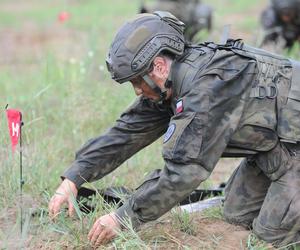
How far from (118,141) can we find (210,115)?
697 mm

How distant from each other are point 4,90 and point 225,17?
21.2 ft

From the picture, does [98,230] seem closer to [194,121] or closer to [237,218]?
[194,121]

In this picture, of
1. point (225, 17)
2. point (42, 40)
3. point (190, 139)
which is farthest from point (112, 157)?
point (225, 17)

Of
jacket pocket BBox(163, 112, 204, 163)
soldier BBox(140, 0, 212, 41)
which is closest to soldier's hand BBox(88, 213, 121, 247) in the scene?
jacket pocket BBox(163, 112, 204, 163)

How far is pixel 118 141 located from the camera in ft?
10.7

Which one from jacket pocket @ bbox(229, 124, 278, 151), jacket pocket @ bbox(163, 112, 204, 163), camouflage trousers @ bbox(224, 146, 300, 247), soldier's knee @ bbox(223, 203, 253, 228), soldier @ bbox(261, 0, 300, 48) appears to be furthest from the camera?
soldier @ bbox(261, 0, 300, 48)

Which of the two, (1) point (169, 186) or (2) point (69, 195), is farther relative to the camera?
(2) point (69, 195)

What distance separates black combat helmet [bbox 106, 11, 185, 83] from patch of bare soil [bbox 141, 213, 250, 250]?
2.31ft

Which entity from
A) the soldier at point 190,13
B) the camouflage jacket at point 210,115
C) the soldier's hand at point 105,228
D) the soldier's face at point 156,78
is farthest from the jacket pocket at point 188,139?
the soldier at point 190,13

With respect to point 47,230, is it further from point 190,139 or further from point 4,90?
point 4,90

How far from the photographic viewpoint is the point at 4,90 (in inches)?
243

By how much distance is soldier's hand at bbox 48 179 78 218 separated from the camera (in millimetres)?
3090

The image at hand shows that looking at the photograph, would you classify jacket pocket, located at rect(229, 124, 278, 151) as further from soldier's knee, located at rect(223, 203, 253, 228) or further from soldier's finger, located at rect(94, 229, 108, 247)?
soldier's finger, located at rect(94, 229, 108, 247)

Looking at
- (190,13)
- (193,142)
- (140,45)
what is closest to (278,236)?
(193,142)
